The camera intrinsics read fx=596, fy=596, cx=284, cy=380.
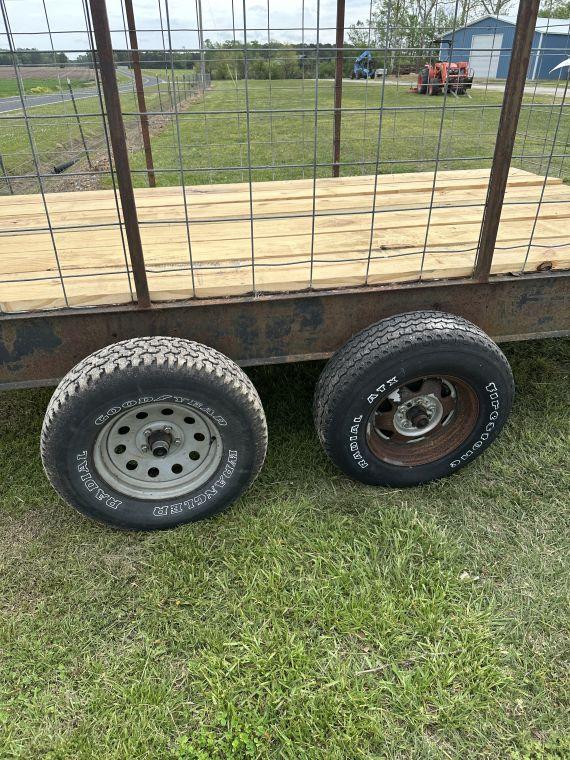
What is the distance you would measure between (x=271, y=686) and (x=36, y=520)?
1428 mm

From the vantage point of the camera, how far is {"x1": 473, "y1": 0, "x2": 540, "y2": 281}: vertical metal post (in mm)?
2174

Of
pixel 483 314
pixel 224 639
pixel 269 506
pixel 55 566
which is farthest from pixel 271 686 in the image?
pixel 483 314

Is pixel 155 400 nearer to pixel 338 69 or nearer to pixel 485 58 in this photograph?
pixel 485 58

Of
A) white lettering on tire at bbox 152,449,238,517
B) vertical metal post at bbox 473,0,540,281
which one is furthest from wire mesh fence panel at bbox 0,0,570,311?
white lettering on tire at bbox 152,449,238,517

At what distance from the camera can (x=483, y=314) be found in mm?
2838

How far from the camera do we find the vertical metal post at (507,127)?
2174mm

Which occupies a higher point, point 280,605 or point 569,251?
point 569,251

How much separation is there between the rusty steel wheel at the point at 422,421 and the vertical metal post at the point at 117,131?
1.23 metres

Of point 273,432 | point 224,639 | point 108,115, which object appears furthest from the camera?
point 273,432

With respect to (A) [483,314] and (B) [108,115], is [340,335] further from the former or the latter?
(B) [108,115]

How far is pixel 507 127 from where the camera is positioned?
237 centimetres

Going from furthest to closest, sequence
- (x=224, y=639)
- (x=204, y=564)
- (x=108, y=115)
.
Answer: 1. (x=204, y=564)
2. (x=224, y=639)
3. (x=108, y=115)

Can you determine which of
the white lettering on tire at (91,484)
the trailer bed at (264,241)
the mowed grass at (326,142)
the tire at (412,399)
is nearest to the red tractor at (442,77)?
the mowed grass at (326,142)

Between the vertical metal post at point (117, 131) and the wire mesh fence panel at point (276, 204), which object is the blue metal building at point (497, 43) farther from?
the vertical metal post at point (117, 131)
